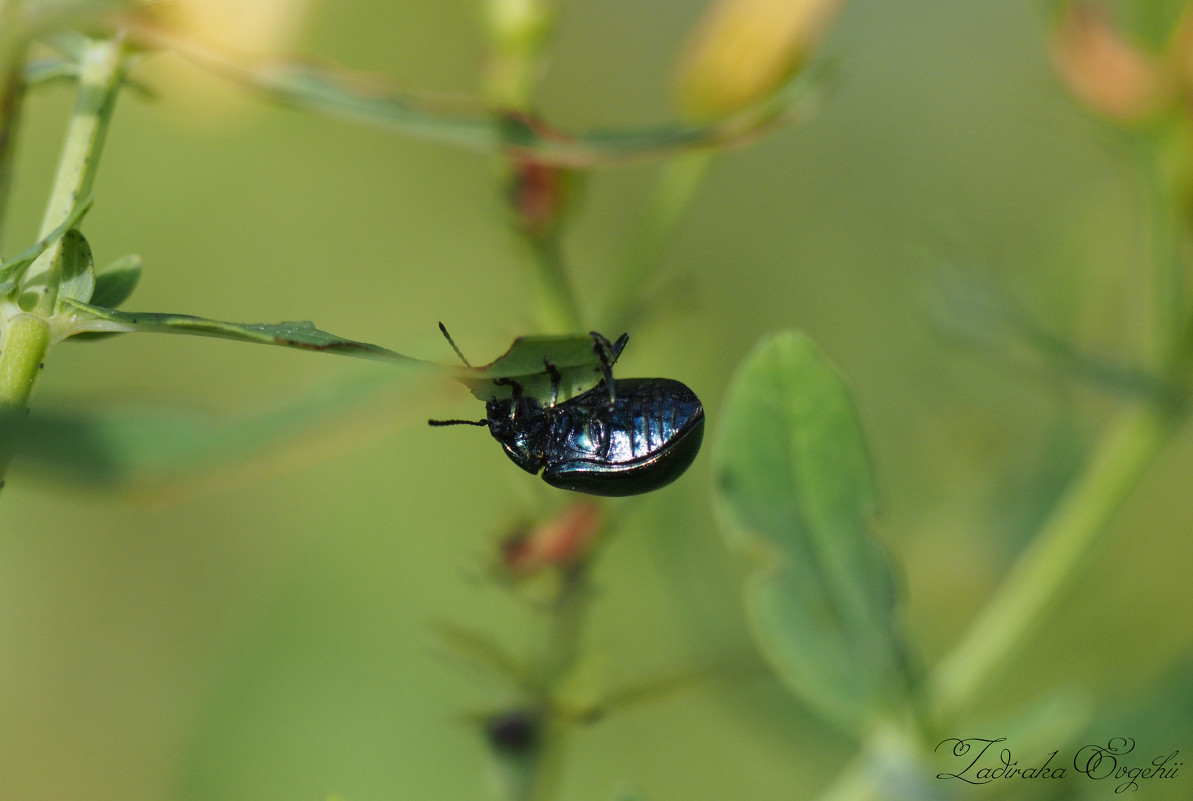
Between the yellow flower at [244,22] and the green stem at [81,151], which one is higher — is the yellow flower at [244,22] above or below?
above

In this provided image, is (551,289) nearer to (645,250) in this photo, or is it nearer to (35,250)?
(645,250)

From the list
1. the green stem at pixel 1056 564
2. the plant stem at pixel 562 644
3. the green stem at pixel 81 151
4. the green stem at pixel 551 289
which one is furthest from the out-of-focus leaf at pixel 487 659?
the green stem at pixel 81 151

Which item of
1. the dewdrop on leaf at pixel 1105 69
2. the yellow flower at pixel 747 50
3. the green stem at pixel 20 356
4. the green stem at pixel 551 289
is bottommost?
the green stem at pixel 20 356

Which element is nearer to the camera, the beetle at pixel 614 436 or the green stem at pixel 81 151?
the green stem at pixel 81 151

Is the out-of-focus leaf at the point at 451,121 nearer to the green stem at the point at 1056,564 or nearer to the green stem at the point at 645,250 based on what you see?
the green stem at the point at 645,250

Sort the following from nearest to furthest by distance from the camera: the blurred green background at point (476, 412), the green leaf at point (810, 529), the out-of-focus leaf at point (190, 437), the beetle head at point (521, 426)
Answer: the out-of-focus leaf at point (190, 437) < the green leaf at point (810, 529) < the beetle head at point (521, 426) < the blurred green background at point (476, 412)

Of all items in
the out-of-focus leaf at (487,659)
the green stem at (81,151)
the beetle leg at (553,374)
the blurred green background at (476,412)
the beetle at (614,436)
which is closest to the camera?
the green stem at (81,151)

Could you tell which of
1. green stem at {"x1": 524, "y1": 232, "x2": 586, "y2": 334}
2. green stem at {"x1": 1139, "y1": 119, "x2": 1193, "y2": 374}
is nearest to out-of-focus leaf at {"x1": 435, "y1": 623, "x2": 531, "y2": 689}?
green stem at {"x1": 524, "y1": 232, "x2": 586, "y2": 334}
